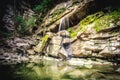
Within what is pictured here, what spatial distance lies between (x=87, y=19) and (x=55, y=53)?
3.61 m

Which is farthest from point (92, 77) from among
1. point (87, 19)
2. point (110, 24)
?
point (87, 19)

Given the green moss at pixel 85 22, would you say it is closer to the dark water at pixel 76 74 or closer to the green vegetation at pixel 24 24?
the dark water at pixel 76 74

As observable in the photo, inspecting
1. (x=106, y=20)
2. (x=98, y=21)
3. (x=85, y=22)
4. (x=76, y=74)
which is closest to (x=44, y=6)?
(x=85, y=22)

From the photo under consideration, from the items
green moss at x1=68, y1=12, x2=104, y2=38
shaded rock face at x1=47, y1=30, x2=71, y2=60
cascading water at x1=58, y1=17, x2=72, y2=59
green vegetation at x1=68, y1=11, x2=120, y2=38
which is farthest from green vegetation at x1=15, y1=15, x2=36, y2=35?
green moss at x1=68, y1=12, x2=104, y2=38

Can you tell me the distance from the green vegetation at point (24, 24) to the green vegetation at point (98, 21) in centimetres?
536

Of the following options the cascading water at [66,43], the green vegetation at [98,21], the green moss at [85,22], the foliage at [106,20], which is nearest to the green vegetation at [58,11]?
the cascading water at [66,43]

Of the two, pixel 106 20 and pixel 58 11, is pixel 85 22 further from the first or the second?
pixel 58 11

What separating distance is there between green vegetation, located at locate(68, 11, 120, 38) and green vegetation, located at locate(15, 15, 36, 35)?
5363 mm

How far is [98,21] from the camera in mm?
14273

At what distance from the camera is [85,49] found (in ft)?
44.2

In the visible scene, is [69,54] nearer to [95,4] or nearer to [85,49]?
[85,49]

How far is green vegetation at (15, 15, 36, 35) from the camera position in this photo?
1966cm

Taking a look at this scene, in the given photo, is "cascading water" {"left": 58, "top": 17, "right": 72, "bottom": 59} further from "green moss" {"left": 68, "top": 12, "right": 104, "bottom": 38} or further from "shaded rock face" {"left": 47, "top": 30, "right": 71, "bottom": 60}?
"green moss" {"left": 68, "top": 12, "right": 104, "bottom": 38}

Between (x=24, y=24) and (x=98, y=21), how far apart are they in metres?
8.52
